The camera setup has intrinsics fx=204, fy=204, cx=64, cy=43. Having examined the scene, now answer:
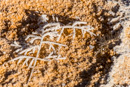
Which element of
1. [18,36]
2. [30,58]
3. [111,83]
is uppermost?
[18,36]

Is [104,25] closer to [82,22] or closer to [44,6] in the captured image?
[82,22]

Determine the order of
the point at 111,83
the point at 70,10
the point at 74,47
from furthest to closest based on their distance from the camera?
the point at 70,10 → the point at 74,47 → the point at 111,83

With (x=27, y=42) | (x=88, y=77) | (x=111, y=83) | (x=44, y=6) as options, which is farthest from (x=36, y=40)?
(x=111, y=83)
